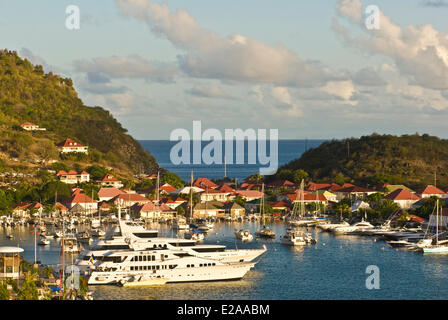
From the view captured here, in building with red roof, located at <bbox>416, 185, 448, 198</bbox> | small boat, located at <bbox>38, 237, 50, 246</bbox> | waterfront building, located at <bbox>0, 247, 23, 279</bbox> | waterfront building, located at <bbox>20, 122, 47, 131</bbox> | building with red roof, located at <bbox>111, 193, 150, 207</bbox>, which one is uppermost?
waterfront building, located at <bbox>20, 122, 47, 131</bbox>

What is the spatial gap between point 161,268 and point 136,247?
2.32 metres

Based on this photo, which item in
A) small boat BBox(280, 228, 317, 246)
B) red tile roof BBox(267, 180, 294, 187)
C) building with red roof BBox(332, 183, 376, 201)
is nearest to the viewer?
small boat BBox(280, 228, 317, 246)

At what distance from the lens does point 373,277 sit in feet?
146

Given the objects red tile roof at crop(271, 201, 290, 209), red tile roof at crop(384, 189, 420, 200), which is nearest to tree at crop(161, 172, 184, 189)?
red tile roof at crop(271, 201, 290, 209)

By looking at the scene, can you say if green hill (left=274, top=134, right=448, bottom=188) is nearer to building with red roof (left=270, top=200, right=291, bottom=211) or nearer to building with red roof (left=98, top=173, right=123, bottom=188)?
building with red roof (left=270, top=200, right=291, bottom=211)

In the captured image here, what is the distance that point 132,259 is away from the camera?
4209cm

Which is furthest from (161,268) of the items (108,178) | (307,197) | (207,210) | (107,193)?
(108,178)

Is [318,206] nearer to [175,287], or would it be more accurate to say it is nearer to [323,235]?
[323,235]

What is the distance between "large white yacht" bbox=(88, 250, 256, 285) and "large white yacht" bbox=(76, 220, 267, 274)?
2.17ft

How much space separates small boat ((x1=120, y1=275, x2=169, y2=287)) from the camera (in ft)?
135

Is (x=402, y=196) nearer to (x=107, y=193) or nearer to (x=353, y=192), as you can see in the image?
(x=353, y=192)

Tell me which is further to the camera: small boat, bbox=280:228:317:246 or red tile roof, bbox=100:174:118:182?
red tile roof, bbox=100:174:118:182
